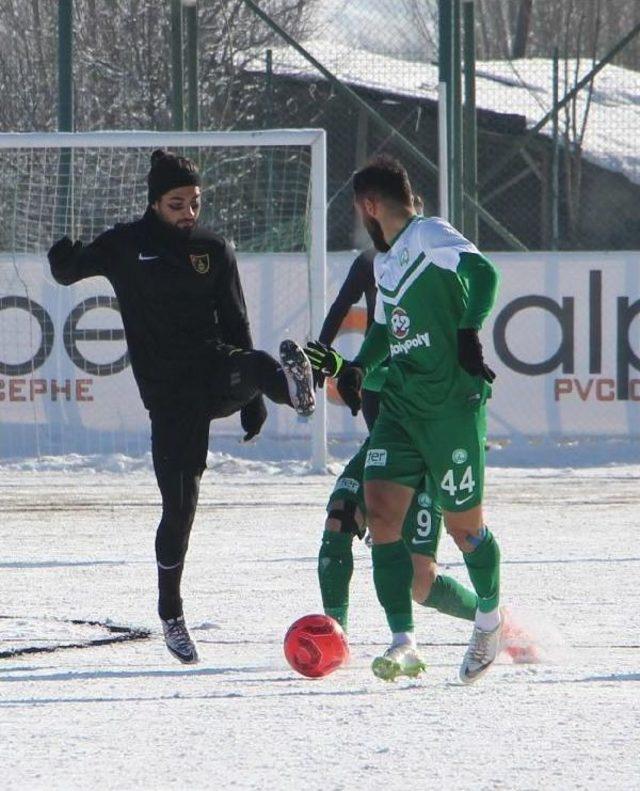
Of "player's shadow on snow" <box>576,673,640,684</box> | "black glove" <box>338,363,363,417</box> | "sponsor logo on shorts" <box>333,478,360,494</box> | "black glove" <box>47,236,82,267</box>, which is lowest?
"player's shadow on snow" <box>576,673,640,684</box>

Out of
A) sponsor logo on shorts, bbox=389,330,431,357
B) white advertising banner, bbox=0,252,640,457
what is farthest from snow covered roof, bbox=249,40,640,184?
sponsor logo on shorts, bbox=389,330,431,357

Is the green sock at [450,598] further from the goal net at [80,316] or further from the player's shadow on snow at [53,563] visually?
the goal net at [80,316]

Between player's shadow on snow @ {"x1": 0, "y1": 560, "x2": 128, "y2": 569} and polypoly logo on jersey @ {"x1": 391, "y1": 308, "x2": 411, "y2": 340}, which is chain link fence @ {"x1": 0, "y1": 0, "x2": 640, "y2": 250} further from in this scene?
polypoly logo on jersey @ {"x1": 391, "y1": 308, "x2": 411, "y2": 340}

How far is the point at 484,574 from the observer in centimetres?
607

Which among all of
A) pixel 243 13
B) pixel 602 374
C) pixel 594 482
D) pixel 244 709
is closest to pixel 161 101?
pixel 243 13

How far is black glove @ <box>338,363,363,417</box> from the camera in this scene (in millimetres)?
6195

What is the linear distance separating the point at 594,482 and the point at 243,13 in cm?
684

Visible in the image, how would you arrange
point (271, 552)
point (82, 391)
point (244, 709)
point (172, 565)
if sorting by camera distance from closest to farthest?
1. point (244, 709)
2. point (172, 565)
3. point (271, 552)
4. point (82, 391)

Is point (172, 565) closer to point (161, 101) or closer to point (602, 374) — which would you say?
point (602, 374)

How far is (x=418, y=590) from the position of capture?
6613 millimetres

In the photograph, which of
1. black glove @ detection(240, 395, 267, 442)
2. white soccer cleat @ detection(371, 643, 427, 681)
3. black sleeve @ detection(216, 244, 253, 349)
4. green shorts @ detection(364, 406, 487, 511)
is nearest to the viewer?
Result: white soccer cleat @ detection(371, 643, 427, 681)

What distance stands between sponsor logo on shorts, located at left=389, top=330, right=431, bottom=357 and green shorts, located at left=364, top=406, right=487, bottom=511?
0.23m

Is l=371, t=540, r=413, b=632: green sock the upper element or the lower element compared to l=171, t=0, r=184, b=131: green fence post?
lower

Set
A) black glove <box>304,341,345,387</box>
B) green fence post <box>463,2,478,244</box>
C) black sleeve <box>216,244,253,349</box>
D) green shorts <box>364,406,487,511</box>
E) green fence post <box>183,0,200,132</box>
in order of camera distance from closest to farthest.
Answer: green shorts <box>364,406,487,511</box> → black glove <box>304,341,345,387</box> → black sleeve <box>216,244,253,349</box> → green fence post <box>463,2,478,244</box> → green fence post <box>183,0,200,132</box>
